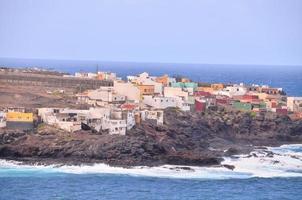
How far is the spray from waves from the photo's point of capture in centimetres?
5241

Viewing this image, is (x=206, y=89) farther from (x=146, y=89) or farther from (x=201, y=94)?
(x=146, y=89)

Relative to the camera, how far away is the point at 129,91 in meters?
74.8

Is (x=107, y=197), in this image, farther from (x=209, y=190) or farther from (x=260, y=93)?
(x=260, y=93)

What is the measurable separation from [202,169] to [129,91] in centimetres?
2122

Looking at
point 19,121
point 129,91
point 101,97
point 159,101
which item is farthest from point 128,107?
point 19,121

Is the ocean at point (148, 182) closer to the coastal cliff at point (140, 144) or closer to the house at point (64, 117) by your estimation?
the coastal cliff at point (140, 144)

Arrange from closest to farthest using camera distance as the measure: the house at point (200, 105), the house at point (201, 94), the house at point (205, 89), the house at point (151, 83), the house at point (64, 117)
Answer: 1. the house at point (64, 117)
2. the house at point (200, 105)
3. the house at point (151, 83)
4. the house at point (201, 94)
5. the house at point (205, 89)

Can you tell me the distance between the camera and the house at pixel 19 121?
2350 inches

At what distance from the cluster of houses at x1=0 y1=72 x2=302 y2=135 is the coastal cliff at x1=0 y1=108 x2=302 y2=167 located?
1092 millimetres

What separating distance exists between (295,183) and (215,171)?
5.22 metres

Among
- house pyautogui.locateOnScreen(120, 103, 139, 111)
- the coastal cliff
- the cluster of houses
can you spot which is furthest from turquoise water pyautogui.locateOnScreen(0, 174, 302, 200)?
house pyautogui.locateOnScreen(120, 103, 139, 111)

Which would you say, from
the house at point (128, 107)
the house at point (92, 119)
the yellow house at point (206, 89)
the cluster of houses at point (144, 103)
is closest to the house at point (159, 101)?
the cluster of houses at point (144, 103)

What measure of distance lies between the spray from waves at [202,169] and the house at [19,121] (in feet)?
18.7

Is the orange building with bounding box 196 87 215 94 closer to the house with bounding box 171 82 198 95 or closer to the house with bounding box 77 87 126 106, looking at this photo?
the house with bounding box 171 82 198 95
